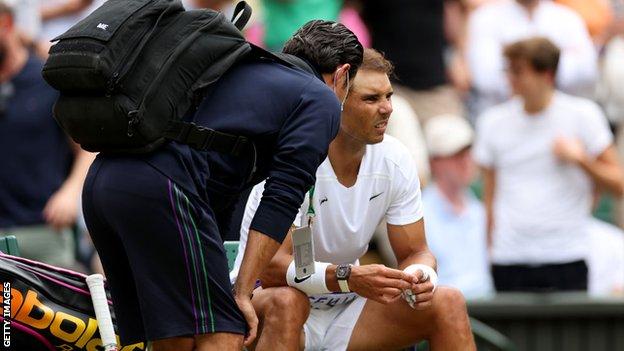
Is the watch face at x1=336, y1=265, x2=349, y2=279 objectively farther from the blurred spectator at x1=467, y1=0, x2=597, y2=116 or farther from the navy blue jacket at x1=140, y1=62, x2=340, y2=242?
the blurred spectator at x1=467, y1=0, x2=597, y2=116

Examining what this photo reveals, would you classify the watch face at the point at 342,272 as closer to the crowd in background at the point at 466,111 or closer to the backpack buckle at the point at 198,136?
the backpack buckle at the point at 198,136

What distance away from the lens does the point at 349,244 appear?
20.0 feet

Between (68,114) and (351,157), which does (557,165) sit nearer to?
(351,157)

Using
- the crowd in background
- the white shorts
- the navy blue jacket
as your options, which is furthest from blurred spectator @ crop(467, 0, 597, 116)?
the navy blue jacket

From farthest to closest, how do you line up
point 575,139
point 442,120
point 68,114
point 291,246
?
point 442,120 < point 575,139 < point 291,246 < point 68,114

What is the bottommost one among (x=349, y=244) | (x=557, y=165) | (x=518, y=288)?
(x=518, y=288)

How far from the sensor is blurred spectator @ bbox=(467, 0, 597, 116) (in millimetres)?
10203

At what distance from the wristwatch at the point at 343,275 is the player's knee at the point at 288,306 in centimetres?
16

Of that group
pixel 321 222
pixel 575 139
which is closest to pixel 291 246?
pixel 321 222

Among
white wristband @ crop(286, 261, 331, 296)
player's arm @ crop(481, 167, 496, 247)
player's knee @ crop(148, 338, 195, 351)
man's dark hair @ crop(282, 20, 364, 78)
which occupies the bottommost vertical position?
player's arm @ crop(481, 167, 496, 247)

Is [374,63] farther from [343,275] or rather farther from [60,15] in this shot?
[60,15]

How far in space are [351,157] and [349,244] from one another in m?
0.34

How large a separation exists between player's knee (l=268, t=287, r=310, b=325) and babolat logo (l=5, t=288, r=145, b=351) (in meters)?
0.56

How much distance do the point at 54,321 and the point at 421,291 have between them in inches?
52.3
